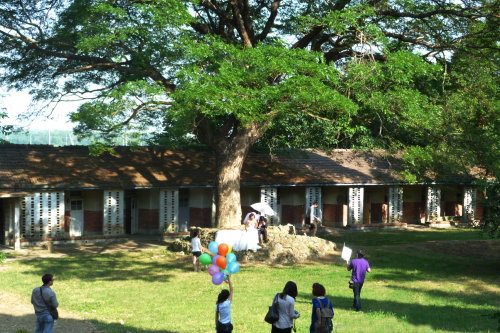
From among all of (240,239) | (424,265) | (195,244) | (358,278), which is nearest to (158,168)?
(240,239)

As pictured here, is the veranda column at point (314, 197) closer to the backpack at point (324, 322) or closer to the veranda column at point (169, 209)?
the veranda column at point (169, 209)

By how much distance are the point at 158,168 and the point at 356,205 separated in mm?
11870

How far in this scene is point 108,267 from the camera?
2177 centimetres

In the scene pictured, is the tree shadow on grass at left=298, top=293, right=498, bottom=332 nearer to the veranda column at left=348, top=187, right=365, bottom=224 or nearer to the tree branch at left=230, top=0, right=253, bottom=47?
the tree branch at left=230, top=0, right=253, bottom=47

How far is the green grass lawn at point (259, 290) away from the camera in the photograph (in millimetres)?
13508

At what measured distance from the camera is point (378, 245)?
2828 cm

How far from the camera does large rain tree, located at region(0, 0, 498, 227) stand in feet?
68.9

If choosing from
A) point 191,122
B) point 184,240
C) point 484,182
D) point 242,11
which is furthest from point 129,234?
point 484,182

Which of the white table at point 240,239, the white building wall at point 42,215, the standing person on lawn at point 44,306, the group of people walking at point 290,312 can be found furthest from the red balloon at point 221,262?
the white building wall at point 42,215

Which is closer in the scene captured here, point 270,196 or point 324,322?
point 324,322

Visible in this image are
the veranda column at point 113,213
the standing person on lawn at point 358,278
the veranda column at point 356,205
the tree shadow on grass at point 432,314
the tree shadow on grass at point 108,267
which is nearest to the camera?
the tree shadow on grass at point 432,314

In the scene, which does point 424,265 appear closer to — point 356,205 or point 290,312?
point 290,312

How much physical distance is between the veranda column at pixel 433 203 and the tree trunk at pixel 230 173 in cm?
1658

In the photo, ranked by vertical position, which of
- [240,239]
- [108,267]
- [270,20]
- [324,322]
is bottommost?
[108,267]
